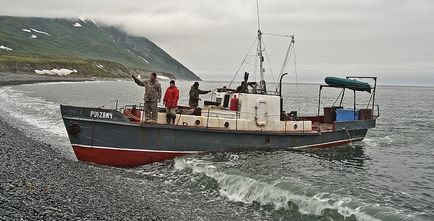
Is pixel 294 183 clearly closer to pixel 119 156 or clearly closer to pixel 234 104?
pixel 234 104

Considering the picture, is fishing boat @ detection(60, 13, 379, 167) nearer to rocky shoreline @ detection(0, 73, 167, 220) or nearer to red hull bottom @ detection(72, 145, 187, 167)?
red hull bottom @ detection(72, 145, 187, 167)

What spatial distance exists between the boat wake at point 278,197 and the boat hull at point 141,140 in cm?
263

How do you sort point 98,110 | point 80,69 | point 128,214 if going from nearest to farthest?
point 128,214, point 98,110, point 80,69

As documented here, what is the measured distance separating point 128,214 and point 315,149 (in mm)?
15155

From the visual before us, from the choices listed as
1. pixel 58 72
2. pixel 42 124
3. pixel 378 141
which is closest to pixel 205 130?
pixel 42 124

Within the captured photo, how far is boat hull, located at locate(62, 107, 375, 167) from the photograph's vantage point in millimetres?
17609

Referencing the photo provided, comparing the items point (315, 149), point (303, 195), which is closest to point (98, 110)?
point (303, 195)

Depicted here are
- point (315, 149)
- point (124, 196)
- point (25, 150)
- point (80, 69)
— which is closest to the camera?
point (124, 196)

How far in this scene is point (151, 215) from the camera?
10.9 m

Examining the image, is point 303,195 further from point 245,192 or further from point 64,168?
point 64,168

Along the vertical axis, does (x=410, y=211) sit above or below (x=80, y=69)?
below

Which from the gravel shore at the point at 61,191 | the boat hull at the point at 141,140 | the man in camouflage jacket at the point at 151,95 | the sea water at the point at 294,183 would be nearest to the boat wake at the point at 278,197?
the sea water at the point at 294,183

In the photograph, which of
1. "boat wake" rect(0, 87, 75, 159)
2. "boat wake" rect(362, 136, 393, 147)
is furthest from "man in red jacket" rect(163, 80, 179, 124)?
"boat wake" rect(362, 136, 393, 147)

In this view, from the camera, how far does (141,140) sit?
18.3 m
